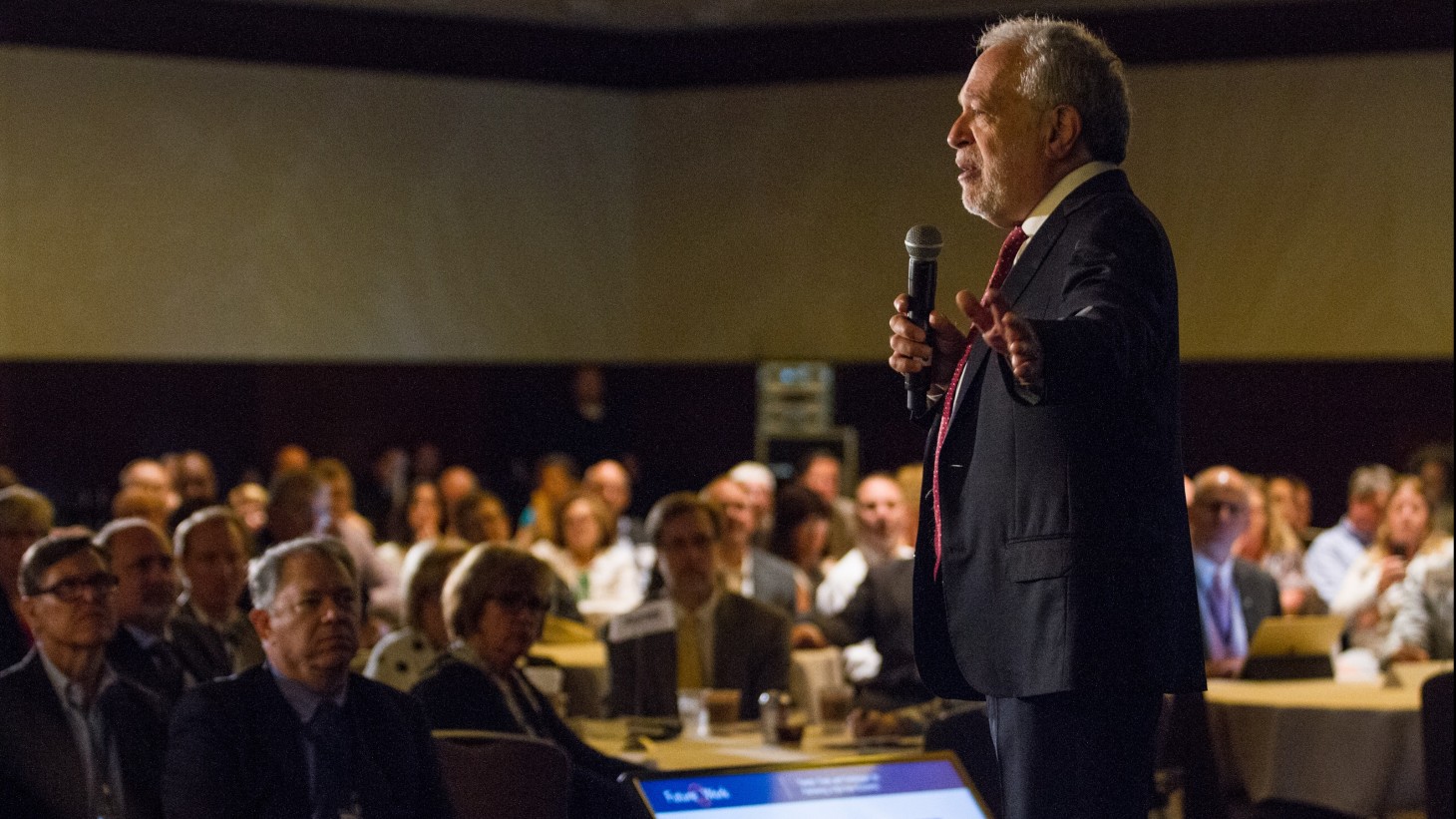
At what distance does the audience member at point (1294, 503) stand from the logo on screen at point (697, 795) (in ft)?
29.1

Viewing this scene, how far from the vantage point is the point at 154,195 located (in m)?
12.6

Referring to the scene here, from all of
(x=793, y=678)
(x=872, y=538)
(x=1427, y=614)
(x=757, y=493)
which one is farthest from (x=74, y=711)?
(x=757, y=493)

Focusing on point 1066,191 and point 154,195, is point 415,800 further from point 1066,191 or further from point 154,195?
point 154,195

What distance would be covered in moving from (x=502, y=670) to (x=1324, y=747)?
2839mm

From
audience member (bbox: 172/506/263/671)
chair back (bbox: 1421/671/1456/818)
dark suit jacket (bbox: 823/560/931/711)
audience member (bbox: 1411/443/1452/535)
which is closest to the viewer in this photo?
chair back (bbox: 1421/671/1456/818)

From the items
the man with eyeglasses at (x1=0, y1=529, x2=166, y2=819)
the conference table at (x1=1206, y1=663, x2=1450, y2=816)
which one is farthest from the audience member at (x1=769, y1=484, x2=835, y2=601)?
the man with eyeglasses at (x1=0, y1=529, x2=166, y2=819)

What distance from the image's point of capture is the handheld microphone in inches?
83.4

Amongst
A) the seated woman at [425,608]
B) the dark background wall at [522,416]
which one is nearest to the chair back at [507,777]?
the seated woman at [425,608]

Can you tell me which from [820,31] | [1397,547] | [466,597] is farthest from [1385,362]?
[466,597]

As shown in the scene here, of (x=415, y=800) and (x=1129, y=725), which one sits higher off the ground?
(x=1129, y=725)

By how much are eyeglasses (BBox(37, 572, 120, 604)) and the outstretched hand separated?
301 centimetres

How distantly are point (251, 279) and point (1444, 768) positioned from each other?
939 cm

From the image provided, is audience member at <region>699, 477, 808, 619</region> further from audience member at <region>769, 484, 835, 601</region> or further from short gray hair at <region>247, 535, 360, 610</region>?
short gray hair at <region>247, 535, 360, 610</region>

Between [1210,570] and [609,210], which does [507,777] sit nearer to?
[1210,570]
